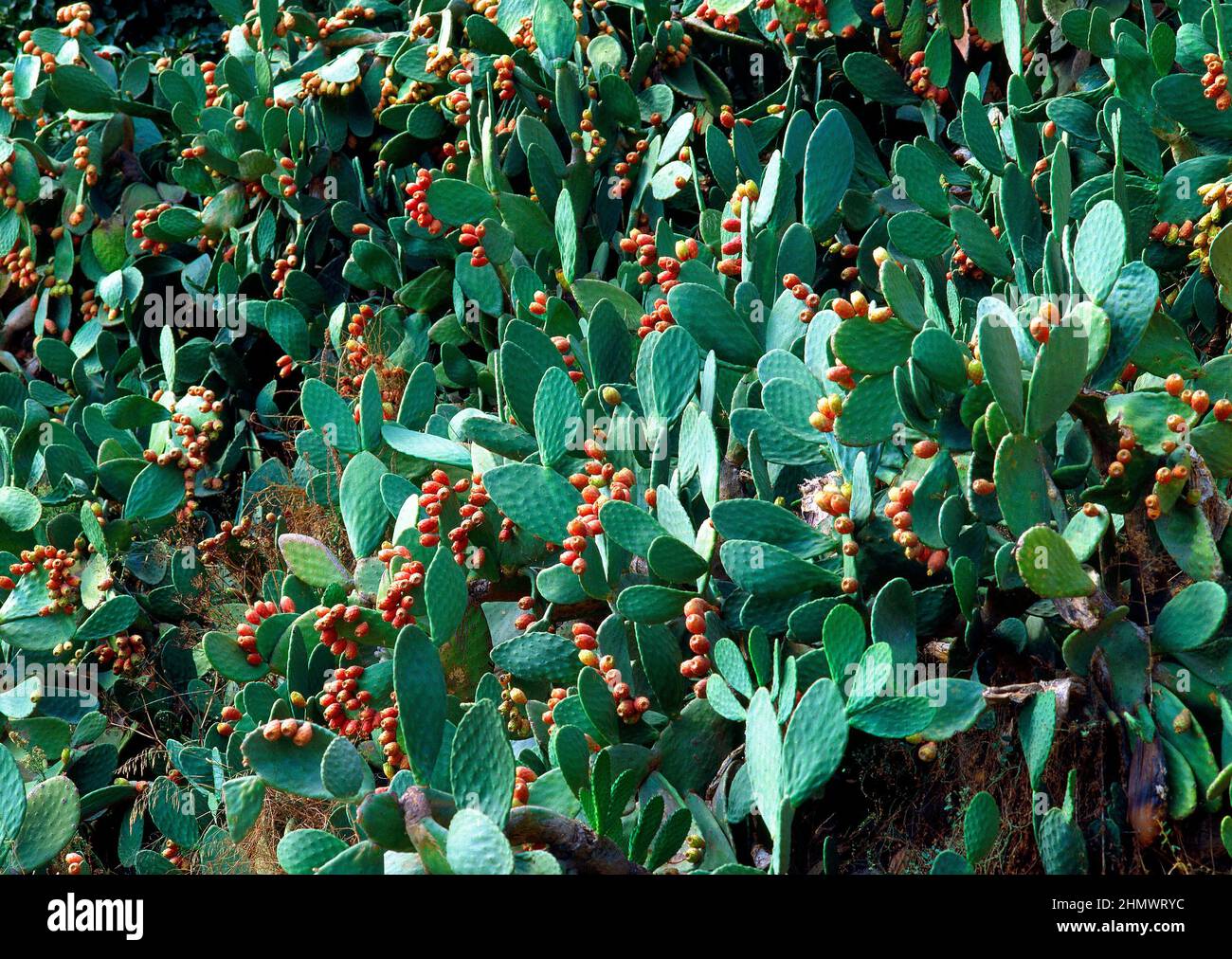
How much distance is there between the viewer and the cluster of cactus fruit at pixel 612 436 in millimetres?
1538

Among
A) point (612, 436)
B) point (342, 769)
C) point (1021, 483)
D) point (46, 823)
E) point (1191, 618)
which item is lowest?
point (46, 823)

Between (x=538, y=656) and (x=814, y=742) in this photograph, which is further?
(x=538, y=656)

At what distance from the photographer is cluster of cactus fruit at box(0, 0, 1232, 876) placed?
1538 mm

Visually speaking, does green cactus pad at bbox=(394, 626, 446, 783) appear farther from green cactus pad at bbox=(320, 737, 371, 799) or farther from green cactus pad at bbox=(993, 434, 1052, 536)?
green cactus pad at bbox=(993, 434, 1052, 536)

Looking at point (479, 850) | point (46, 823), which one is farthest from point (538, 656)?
point (46, 823)

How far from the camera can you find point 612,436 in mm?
1971

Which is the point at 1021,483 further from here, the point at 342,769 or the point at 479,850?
the point at 342,769

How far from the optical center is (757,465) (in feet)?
5.78

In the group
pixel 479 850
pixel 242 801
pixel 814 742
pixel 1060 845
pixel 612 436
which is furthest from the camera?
pixel 612 436

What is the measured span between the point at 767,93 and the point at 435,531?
177 cm

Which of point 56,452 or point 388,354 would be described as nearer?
point 56,452

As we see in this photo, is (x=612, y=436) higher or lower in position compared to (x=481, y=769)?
higher
